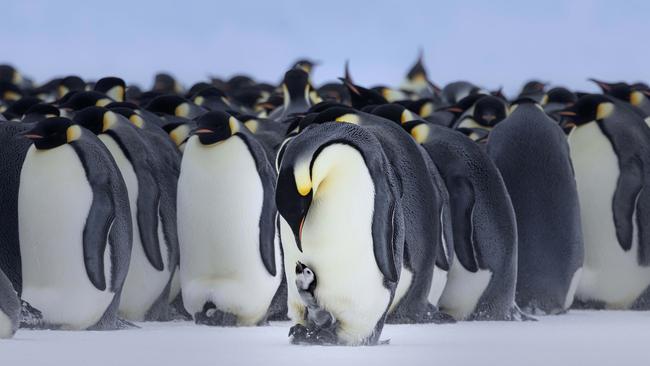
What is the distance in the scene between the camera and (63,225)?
20.5 ft

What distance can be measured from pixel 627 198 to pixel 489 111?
1466 mm

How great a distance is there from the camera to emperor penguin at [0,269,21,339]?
5.51 m

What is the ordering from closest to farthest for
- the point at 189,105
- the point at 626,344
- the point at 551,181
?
the point at 626,344
the point at 551,181
the point at 189,105

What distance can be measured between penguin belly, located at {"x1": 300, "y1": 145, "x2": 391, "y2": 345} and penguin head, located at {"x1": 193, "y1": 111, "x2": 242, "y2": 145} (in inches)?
62.5

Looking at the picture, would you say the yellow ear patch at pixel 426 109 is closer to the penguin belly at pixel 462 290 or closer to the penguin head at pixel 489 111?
the penguin head at pixel 489 111

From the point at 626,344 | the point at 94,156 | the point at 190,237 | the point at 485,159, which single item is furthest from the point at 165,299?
the point at 626,344

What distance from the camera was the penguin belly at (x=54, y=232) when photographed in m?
6.25

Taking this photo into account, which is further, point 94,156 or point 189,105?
point 189,105

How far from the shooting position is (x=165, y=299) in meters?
7.09

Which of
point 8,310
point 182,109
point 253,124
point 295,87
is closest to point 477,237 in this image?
point 253,124

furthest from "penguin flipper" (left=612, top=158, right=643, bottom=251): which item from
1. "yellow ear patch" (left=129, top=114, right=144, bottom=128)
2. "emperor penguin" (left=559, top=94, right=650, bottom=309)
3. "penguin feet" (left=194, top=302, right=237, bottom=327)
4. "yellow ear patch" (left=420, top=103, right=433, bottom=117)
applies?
"yellow ear patch" (left=420, top=103, right=433, bottom=117)

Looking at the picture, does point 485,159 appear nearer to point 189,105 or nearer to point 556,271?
point 556,271

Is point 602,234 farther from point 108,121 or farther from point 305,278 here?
point 305,278

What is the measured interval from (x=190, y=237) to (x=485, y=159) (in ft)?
4.82
